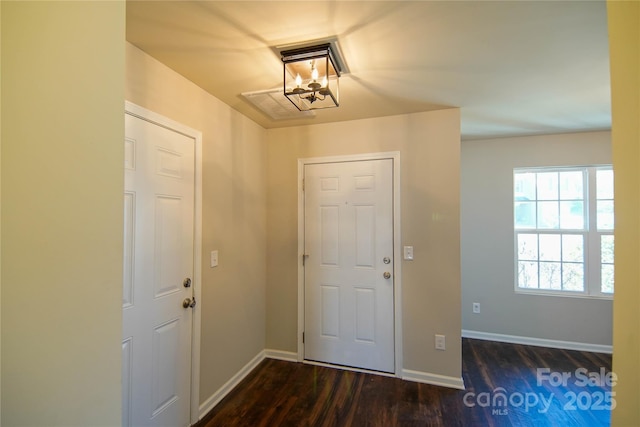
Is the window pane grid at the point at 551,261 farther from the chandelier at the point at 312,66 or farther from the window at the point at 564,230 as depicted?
the chandelier at the point at 312,66

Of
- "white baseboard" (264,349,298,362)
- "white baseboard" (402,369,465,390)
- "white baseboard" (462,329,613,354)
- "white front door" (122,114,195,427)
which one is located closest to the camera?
"white front door" (122,114,195,427)

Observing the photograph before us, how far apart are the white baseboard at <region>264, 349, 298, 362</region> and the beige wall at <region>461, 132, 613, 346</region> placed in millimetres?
2144

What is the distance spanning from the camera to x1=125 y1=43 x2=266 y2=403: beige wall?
66.9 inches

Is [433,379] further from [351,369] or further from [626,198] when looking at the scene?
[626,198]

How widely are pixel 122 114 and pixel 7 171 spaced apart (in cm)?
25

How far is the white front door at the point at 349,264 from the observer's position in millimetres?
2535

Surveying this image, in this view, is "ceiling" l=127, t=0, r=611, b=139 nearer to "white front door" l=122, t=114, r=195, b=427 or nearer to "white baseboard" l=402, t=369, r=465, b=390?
"white front door" l=122, t=114, r=195, b=427

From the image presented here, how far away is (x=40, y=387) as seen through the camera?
0.51 m

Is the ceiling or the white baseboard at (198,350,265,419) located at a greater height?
the ceiling

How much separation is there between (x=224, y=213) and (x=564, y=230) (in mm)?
3679

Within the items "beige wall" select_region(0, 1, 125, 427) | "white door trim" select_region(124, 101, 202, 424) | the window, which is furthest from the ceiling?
the window

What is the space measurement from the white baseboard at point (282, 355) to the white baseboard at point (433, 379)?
1.05 m

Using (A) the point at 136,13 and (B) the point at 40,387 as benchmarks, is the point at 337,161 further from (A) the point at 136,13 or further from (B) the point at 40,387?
(B) the point at 40,387

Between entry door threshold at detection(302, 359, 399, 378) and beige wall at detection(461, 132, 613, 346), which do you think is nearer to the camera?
entry door threshold at detection(302, 359, 399, 378)
